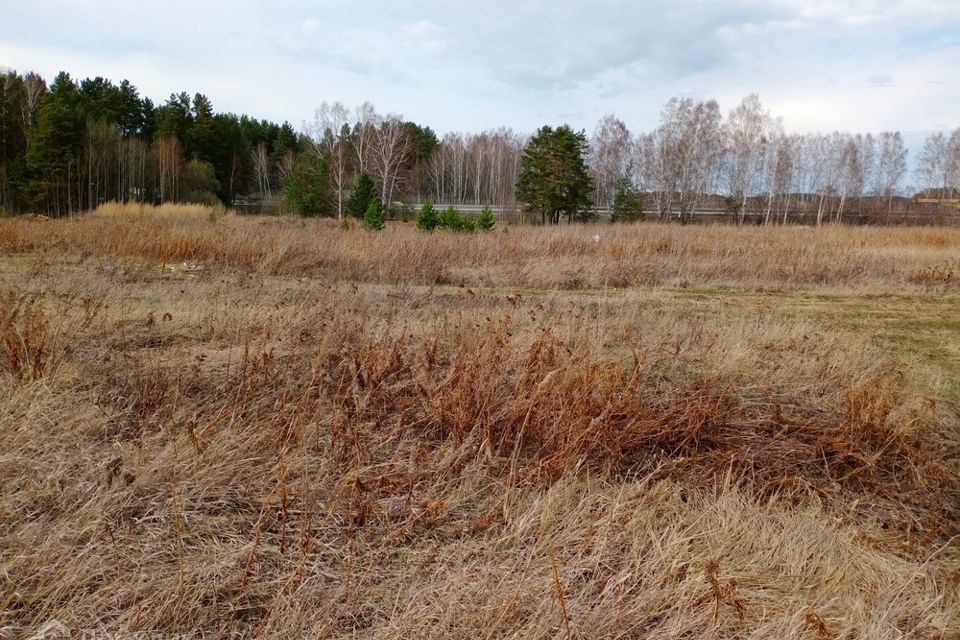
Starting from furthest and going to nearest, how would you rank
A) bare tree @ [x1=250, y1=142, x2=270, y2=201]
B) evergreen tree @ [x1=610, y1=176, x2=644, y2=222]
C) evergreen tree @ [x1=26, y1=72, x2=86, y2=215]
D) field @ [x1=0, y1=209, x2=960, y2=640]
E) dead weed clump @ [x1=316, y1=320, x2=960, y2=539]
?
bare tree @ [x1=250, y1=142, x2=270, y2=201] < evergreen tree @ [x1=610, y1=176, x2=644, y2=222] < evergreen tree @ [x1=26, y1=72, x2=86, y2=215] < dead weed clump @ [x1=316, y1=320, x2=960, y2=539] < field @ [x1=0, y1=209, x2=960, y2=640]

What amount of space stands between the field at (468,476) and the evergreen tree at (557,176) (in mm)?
26110

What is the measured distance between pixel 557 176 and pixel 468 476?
29.8m

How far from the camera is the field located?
6.81ft

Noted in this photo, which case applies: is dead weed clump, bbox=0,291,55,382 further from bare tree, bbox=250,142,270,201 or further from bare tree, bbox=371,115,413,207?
bare tree, bbox=250,142,270,201

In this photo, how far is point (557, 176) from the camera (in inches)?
1232

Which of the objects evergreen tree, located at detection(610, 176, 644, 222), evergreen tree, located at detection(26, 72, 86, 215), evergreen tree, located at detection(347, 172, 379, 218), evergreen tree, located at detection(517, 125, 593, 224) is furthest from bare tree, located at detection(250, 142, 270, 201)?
evergreen tree, located at detection(610, 176, 644, 222)

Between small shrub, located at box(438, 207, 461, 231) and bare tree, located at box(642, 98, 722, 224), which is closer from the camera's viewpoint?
small shrub, located at box(438, 207, 461, 231)

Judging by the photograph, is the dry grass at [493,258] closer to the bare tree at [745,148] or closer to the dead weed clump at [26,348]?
the dead weed clump at [26,348]

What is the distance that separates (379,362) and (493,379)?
816 millimetres

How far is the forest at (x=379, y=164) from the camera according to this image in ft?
103

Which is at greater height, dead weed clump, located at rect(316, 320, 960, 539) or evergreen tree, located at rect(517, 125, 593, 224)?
evergreen tree, located at rect(517, 125, 593, 224)

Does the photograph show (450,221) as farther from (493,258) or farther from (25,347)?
(25,347)

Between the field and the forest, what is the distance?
93.6 feet

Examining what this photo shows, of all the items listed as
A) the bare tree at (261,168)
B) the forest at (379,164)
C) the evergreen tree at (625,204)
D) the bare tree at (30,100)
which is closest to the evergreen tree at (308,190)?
the forest at (379,164)
